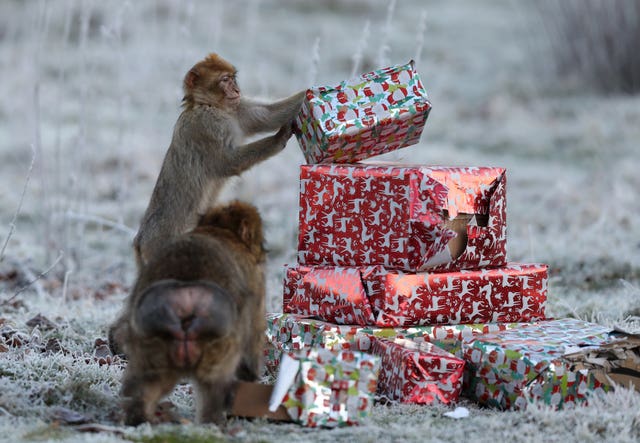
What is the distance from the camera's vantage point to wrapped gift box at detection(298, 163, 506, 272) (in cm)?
404

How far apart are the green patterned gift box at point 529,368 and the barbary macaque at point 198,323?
37.8 inches

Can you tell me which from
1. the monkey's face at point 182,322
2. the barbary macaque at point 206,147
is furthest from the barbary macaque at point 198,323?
the barbary macaque at point 206,147

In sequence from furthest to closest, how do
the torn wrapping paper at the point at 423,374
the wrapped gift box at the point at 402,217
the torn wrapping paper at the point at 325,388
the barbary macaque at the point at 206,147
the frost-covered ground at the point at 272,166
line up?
the barbary macaque at the point at 206,147
the wrapped gift box at the point at 402,217
the torn wrapping paper at the point at 423,374
the frost-covered ground at the point at 272,166
the torn wrapping paper at the point at 325,388

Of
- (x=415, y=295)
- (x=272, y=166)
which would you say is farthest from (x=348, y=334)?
(x=272, y=166)

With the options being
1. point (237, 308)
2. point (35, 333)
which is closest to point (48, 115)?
point (35, 333)

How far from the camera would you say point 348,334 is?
4.06 meters

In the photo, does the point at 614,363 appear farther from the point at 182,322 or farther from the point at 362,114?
the point at 182,322

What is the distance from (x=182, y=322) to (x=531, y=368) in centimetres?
144

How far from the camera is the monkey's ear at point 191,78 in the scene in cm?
461

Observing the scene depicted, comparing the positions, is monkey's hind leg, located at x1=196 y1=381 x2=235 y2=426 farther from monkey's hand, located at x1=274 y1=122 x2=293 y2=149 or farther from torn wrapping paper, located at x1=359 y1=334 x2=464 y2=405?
monkey's hand, located at x1=274 y1=122 x2=293 y2=149

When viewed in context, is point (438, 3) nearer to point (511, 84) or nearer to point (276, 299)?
point (511, 84)

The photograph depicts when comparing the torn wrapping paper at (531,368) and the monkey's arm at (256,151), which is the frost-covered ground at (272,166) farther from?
the monkey's arm at (256,151)

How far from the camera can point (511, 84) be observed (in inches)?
558

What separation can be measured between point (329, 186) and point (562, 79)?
10.0 m
